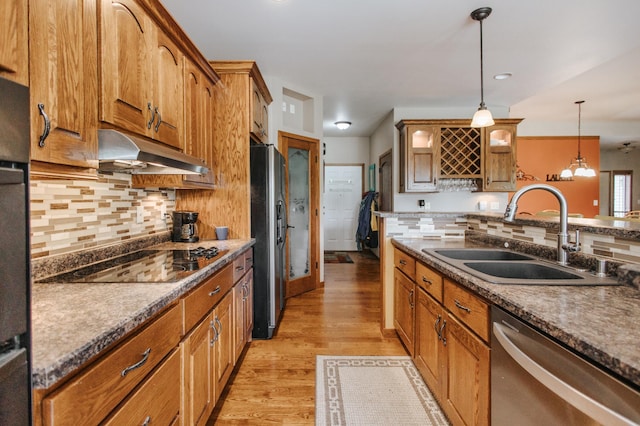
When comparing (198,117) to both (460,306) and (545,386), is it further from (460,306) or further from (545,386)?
(545,386)

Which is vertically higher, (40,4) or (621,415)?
(40,4)

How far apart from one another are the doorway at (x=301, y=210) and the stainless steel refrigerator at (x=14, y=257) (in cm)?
314

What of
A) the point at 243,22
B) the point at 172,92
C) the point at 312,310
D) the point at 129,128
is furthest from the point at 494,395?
the point at 243,22

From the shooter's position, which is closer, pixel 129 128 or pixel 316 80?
pixel 129 128

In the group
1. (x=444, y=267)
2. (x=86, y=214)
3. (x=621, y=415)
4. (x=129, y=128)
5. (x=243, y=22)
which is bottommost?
(x=621, y=415)

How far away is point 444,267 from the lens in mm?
1521

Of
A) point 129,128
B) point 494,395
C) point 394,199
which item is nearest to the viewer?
point 494,395

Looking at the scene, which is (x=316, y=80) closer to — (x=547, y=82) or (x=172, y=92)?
(x=172, y=92)

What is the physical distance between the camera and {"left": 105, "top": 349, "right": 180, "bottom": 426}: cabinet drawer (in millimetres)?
883

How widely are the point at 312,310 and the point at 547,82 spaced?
12.7 feet

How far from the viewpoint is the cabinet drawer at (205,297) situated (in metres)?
1.30

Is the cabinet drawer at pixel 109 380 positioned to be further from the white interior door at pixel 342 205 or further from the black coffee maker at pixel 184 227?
the white interior door at pixel 342 205

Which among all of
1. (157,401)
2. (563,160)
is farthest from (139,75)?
(563,160)

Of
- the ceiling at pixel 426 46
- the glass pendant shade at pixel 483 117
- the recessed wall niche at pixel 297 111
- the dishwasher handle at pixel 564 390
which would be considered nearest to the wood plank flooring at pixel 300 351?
the dishwasher handle at pixel 564 390
